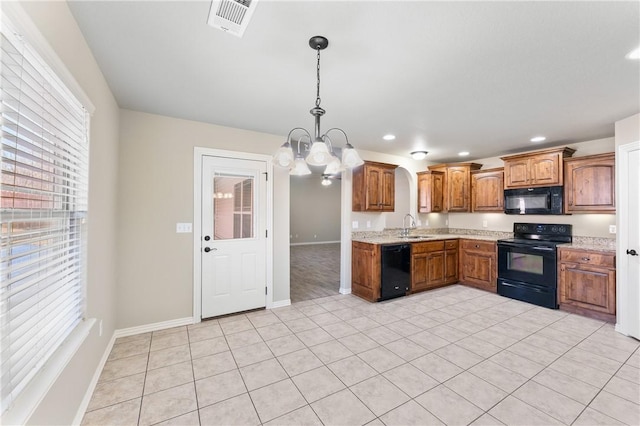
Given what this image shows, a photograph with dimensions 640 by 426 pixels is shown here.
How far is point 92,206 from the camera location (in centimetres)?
209

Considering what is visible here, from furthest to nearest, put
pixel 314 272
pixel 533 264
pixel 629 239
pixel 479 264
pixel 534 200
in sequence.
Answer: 1. pixel 314 272
2. pixel 479 264
3. pixel 534 200
4. pixel 533 264
5. pixel 629 239

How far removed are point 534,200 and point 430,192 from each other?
1.62m

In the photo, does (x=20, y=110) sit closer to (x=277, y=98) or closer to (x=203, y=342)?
(x=277, y=98)

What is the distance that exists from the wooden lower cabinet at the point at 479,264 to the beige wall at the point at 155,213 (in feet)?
14.8

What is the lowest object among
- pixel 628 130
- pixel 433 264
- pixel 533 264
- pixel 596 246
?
pixel 433 264

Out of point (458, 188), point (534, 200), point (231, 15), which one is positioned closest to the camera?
point (231, 15)

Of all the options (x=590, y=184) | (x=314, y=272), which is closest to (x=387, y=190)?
(x=314, y=272)

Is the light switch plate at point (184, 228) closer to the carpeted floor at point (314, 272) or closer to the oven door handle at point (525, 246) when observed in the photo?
the carpeted floor at point (314, 272)

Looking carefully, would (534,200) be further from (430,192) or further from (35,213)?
(35,213)

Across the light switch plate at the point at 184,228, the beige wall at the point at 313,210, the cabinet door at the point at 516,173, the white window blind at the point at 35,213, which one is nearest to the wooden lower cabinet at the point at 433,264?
the cabinet door at the point at 516,173

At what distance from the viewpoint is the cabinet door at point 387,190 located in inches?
187

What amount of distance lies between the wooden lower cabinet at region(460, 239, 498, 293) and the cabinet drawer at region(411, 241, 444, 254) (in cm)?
55

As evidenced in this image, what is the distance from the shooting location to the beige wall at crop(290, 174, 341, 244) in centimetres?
1011

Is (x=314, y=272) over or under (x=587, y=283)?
under
